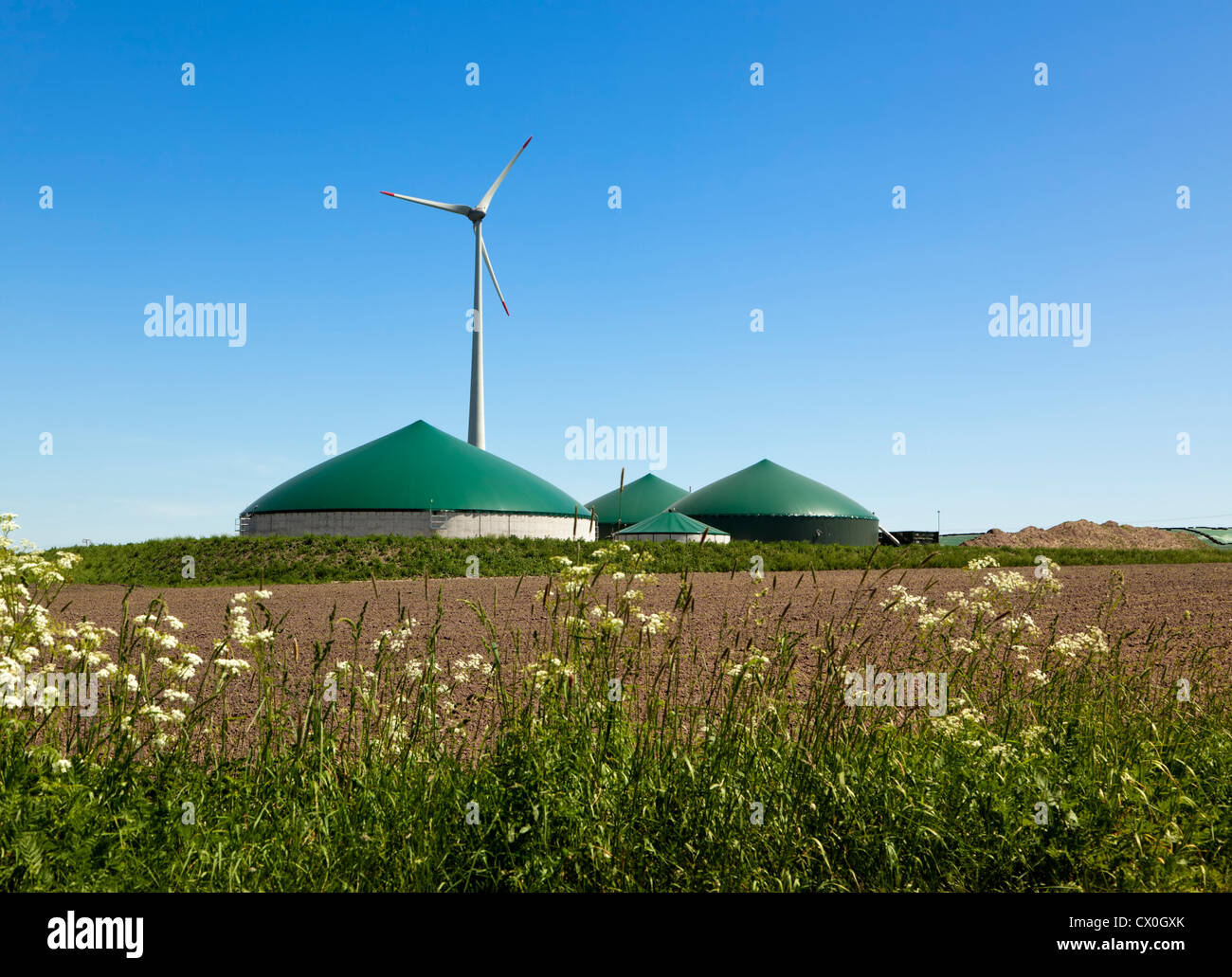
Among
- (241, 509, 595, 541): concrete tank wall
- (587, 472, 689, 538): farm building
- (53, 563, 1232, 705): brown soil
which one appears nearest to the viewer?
(53, 563, 1232, 705): brown soil

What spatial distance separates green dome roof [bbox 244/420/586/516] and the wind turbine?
7.57 metres

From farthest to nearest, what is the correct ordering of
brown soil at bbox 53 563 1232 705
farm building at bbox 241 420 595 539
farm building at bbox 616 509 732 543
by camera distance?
farm building at bbox 616 509 732 543 → farm building at bbox 241 420 595 539 → brown soil at bbox 53 563 1232 705

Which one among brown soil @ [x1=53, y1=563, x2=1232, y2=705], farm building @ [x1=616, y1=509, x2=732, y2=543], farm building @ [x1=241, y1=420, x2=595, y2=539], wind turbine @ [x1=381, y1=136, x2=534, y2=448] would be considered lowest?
brown soil @ [x1=53, y1=563, x2=1232, y2=705]

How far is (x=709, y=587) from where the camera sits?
1870cm

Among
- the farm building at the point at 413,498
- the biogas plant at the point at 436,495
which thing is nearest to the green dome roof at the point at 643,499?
the biogas plant at the point at 436,495

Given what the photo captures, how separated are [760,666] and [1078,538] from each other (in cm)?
5824

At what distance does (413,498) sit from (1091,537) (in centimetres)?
4385

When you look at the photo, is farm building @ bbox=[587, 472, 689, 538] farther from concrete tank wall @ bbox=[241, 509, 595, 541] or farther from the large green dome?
concrete tank wall @ bbox=[241, 509, 595, 541]

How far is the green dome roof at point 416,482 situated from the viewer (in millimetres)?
48531

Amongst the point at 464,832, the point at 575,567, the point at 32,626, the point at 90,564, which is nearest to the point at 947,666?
the point at 575,567

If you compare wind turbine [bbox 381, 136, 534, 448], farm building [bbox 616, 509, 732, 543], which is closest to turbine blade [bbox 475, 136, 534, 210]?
wind turbine [bbox 381, 136, 534, 448]

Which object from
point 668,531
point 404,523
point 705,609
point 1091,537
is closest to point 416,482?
point 404,523

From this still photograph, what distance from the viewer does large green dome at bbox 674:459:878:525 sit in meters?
66.6

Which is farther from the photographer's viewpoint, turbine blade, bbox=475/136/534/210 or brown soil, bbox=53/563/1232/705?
turbine blade, bbox=475/136/534/210
